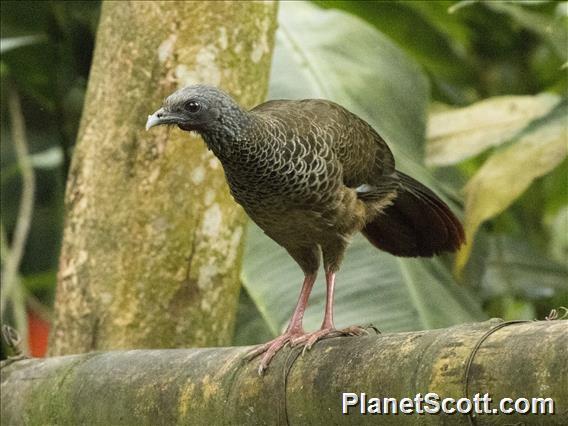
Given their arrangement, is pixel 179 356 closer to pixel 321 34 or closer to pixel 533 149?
pixel 533 149

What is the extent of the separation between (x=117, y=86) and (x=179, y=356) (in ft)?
4.22

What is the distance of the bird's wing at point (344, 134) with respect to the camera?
3078 millimetres

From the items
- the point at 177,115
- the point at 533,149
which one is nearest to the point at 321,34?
the point at 533,149

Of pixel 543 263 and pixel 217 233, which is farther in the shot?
pixel 543 263

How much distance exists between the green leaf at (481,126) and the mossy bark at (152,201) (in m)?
1.15

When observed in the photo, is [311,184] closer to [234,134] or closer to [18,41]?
[234,134]

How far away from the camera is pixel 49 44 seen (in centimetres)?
497

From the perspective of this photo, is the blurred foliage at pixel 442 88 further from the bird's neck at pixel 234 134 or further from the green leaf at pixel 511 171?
the bird's neck at pixel 234 134

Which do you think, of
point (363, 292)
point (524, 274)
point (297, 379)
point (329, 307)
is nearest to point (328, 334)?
point (297, 379)

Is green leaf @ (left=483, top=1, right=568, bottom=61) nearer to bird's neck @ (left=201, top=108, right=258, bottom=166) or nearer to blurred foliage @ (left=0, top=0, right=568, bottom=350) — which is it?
blurred foliage @ (left=0, top=0, right=568, bottom=350)

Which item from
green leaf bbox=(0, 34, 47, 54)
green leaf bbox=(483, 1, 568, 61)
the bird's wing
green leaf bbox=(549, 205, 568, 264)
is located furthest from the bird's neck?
green leaf bbox=(549, 205, 568, 264)

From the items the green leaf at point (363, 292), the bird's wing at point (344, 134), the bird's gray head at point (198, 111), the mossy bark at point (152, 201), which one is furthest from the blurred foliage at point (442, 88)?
the bird's gray head at point (198, 111)

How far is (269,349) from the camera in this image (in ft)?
8.80

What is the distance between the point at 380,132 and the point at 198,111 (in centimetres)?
166
